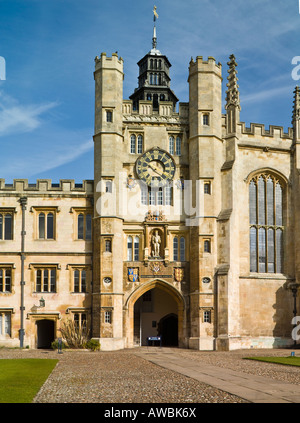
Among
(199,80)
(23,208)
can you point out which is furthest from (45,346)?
(199,80)

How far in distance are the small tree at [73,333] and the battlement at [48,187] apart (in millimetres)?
8690

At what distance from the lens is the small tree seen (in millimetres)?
36281

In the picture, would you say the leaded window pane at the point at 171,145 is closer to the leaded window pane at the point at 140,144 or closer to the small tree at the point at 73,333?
the leaded window pane at the point at 140,144

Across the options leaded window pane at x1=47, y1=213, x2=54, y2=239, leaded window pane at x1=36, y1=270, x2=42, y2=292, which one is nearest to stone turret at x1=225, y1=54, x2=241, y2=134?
leaded window pane at x1=47, y1=213, x2=54, y2=239

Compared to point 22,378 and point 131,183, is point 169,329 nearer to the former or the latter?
point 131,183

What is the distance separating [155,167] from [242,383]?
23291 mm

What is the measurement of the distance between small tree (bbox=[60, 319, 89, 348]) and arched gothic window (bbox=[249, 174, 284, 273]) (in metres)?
12.3

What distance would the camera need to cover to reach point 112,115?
39000 millimetres

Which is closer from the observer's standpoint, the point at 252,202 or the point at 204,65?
the point at 204,65

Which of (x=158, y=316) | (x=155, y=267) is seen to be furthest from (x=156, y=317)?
(x=155, y=267)

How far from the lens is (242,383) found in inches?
709
